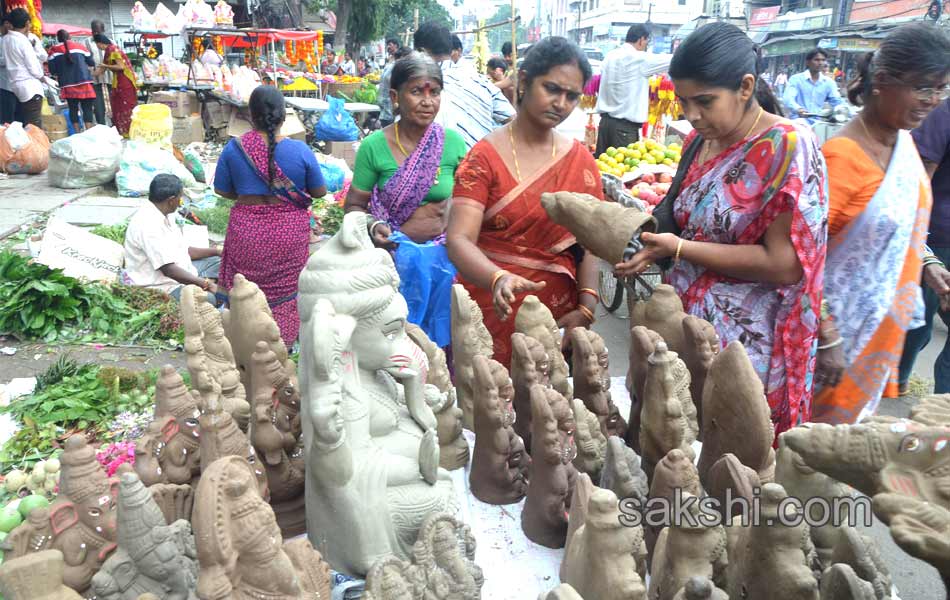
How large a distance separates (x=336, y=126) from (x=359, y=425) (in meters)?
9.16

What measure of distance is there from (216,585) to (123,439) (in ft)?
7.05

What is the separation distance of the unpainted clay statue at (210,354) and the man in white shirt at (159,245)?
1831mm

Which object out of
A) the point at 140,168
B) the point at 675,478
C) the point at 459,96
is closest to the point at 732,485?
the point at 675,478

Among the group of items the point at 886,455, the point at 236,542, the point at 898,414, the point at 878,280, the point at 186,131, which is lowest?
the point at 898,414

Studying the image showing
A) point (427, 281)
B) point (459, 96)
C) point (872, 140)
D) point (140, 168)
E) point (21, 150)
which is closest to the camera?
point (872, 140)

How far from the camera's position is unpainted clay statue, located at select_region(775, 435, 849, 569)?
1362 mm

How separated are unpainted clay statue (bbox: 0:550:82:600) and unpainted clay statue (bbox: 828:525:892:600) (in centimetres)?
133

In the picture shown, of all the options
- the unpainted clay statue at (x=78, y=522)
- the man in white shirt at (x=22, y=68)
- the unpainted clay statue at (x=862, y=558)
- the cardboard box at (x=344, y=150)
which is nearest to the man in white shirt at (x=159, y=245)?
the unpainted clay statue at (x=78, y=522)

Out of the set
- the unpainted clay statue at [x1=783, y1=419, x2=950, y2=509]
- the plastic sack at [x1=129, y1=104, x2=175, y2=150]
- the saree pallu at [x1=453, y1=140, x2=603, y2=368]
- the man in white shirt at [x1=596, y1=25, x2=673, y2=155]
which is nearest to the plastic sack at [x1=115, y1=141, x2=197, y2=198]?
the plastic sack at [x1=129, y1=104, x2=175, y2=150]

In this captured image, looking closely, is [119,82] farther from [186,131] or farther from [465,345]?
[465,345]

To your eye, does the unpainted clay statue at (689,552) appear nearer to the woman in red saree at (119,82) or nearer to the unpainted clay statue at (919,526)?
the unpainted clay statue at (919,526)

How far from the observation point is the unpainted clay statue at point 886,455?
33.5 inches

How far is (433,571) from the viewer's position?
125cm

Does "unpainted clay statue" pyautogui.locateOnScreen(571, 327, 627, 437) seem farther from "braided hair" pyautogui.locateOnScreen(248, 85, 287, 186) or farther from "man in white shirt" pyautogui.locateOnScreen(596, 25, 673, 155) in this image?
"man in white shirt" pyautogui.locateOnScreen(596, 25, 673, 155)
